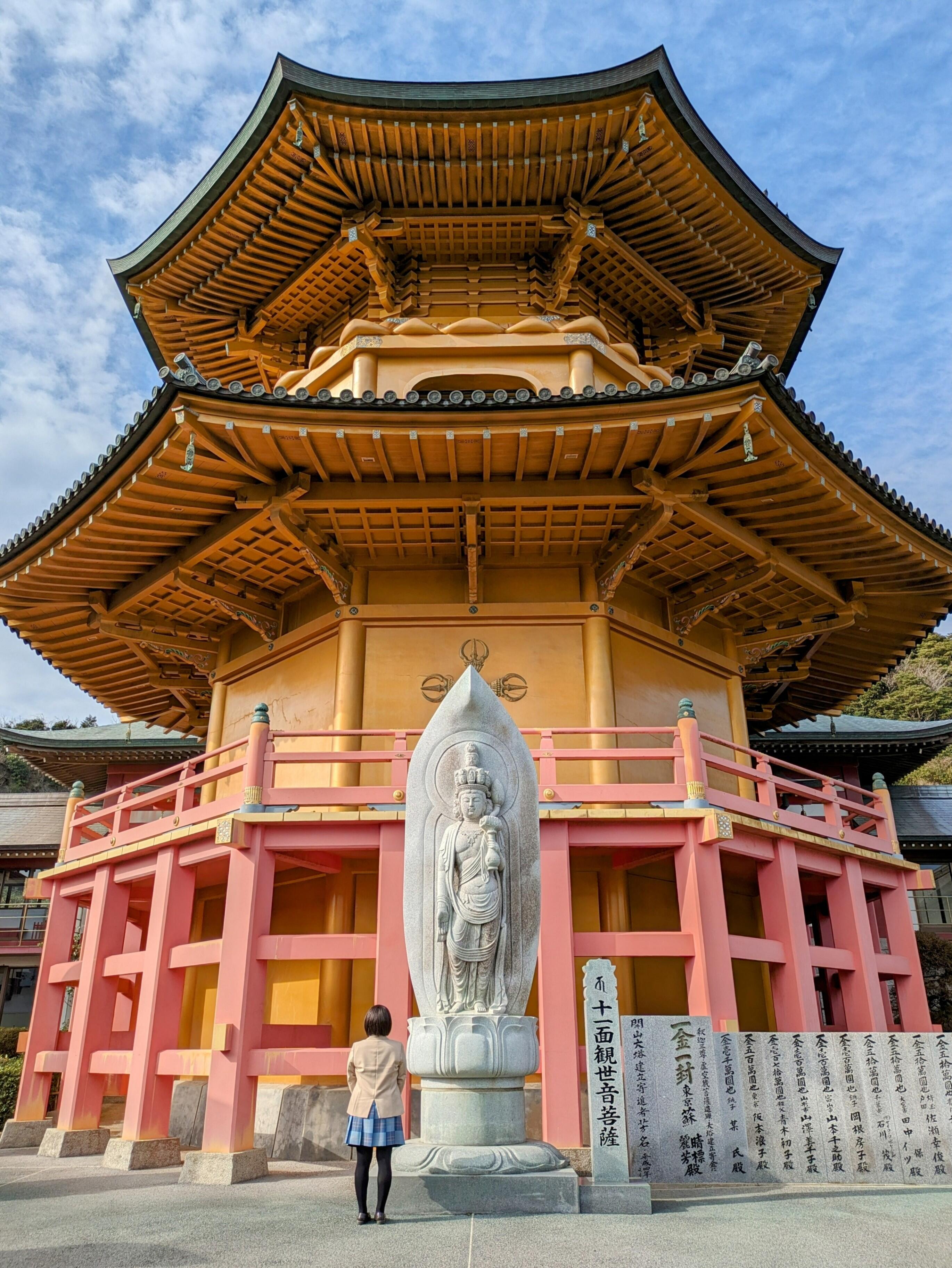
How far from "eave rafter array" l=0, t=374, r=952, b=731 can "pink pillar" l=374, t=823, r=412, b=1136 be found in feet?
15.0

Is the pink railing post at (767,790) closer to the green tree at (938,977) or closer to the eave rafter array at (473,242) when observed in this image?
the eave rafter array at (473,242)

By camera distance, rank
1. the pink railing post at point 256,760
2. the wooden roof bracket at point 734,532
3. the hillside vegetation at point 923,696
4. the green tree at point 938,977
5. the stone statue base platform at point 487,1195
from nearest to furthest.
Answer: the stone statue base platform at point 487,1195, the pink railing post at point 256,760, the wooden roof bracket at point 734,532, the green tree at point 938,977, the hillside vegetation at point 923,696

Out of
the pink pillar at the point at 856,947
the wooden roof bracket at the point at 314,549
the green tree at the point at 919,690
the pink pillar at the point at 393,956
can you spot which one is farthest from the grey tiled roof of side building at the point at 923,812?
the green tree at the point at 919,690

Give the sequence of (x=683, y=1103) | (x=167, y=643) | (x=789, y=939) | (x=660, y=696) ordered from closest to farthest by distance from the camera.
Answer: (x=683, y=1103) < (x=789, y=939) < (x=660, y=696) < (x=167, y=643)

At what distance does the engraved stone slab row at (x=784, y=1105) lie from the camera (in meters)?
7.21

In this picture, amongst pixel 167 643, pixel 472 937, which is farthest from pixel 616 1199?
pixel 167 643

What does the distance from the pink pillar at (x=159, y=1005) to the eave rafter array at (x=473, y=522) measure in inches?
A: 170

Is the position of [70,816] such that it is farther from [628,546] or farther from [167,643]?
[628,546]

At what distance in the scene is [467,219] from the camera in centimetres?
1405

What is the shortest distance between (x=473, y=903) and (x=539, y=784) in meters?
3.26

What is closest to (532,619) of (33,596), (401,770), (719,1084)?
(401,770)

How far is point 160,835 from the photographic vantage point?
10.3 meters

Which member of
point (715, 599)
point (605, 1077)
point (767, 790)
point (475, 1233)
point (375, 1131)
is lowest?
point (475, 1233)

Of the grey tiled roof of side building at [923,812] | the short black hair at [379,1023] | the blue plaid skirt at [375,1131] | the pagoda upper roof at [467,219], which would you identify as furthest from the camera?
the grey tiled roof of side building at [923,812]
